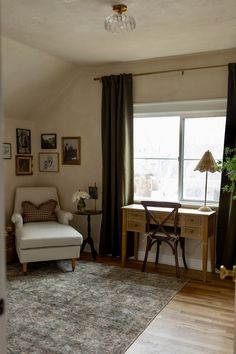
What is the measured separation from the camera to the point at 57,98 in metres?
4.98

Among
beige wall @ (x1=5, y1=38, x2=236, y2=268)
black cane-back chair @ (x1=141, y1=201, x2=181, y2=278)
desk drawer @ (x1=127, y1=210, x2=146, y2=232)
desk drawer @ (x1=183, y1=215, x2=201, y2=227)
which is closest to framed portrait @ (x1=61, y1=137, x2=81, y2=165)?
beige wall @ (x1=5, y1=38, x2=236, y2=268)

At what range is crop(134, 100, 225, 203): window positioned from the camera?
13.6 ft

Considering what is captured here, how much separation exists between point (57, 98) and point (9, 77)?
3.32 ft

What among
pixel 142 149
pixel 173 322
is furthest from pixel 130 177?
pixel 173 322

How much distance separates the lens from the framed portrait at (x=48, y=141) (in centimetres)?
Result: 505

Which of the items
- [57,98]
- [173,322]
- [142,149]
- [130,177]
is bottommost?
[173,322]

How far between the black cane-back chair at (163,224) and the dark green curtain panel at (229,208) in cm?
53

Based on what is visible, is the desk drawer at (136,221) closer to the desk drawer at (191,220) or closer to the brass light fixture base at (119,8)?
the desk drawer at (191,220)

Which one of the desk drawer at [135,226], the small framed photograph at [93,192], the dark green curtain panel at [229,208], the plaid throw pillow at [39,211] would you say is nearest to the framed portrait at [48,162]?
the plaid throw pillow at [39,211]

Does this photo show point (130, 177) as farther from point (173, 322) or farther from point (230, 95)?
point (173, 322)

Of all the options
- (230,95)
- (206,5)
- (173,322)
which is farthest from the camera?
(230,95)

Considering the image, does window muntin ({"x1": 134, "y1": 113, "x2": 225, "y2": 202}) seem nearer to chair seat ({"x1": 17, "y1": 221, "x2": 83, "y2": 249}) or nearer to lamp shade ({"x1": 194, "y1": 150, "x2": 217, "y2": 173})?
lamp shade ({"x1": 194, "y1": 150, "x2": 217, "y2": 173})

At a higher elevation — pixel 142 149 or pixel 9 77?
pixel 9 77

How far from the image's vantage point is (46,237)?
12.7ft
